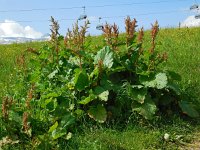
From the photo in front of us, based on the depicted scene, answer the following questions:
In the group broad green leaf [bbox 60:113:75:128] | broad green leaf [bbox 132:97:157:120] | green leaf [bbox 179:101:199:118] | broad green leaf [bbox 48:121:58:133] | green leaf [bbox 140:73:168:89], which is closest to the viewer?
broad green leaf [bbox 48:121:58:133]

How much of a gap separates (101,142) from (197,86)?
9.88 feet

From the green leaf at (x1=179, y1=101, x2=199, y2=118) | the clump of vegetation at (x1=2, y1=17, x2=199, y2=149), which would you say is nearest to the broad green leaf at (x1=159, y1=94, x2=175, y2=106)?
the clump of vegetation at (x1=2, y1=17, x2=199, y2=149)

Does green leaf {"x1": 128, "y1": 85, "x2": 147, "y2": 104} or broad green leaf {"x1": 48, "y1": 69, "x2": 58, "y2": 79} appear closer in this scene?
green leaf {"x1": 128, "y1": 85, "x2": 147, "y2": 104}

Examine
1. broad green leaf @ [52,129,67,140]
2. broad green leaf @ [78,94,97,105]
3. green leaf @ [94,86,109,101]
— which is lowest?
broad green leaf @ [52,129,67,140]

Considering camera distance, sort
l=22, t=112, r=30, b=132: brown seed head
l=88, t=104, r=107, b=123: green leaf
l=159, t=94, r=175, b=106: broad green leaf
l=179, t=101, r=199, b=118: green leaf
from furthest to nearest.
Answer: l=159, t=94, r=175, b=106: broad green leaf
l=179, t=101, r=199, b=118: green leaf
l=88, t=104, r=107, b=123: green leaf
l=22, t=112, r=30, b=132: brown seed head

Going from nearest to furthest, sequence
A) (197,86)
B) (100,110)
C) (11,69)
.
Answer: (100,110)
(197,86)
(11,69)

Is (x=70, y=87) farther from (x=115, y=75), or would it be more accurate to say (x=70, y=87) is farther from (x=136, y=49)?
(x=136, y=49)

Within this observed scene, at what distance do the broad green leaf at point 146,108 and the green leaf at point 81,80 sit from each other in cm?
82

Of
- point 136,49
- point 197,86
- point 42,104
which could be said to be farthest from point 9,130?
point 197,86

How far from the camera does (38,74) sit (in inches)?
292

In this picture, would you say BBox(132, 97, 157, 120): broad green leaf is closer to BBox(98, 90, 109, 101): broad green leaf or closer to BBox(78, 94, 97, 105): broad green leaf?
BBox(98, 90, 109, 101): broad green leaf

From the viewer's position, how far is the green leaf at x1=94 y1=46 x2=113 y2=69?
6.58 m

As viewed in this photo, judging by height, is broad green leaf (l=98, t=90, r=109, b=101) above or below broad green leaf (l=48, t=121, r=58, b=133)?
above

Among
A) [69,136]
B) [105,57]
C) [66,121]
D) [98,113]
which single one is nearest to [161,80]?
[105,57]
